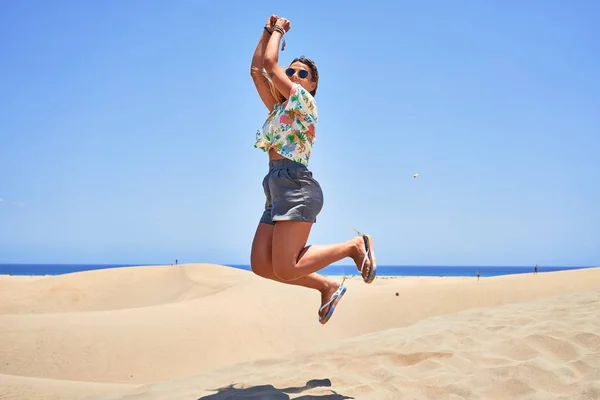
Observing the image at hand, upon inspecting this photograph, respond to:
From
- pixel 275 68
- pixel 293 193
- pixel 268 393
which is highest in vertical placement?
pixel 275 68

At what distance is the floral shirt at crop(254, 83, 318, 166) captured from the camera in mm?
3773

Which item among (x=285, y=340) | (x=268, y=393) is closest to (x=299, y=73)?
(x=268, y=393)

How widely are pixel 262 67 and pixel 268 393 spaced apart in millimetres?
2616

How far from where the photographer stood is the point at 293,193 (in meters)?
3.84

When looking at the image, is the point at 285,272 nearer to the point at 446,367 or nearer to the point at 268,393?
the point at 268,393

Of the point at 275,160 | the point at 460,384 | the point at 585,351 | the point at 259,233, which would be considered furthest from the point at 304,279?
the point at 585,351

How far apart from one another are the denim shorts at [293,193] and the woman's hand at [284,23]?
1.04m

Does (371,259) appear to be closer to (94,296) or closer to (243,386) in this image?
(243,386)

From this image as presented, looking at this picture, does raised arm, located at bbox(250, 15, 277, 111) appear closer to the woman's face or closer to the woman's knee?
the woman's face

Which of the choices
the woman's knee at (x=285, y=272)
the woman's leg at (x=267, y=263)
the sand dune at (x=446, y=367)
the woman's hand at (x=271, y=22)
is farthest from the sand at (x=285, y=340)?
the woman's hand at (x=271, y=22)

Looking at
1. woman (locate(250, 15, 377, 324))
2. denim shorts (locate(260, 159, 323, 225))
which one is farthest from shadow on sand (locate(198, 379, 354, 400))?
denim shorts (locate(260, 159, 323, 225))

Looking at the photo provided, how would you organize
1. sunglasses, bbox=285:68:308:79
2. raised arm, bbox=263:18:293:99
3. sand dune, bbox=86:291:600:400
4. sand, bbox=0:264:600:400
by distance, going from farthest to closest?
sand, bbox=0:264:600:400
sunglasses, bbox=285:68:308:79
sand dune, bbox=86:291:600:400
raised arm, bbox=263:18:293:99

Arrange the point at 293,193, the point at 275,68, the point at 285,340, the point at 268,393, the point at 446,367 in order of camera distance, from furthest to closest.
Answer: the point at 285,340
the point at 446,367
the point at 268,393
the point at 293,193
the point at 275,68

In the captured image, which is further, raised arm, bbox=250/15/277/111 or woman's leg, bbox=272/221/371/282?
raised arm, bbox=250/15/277/111
